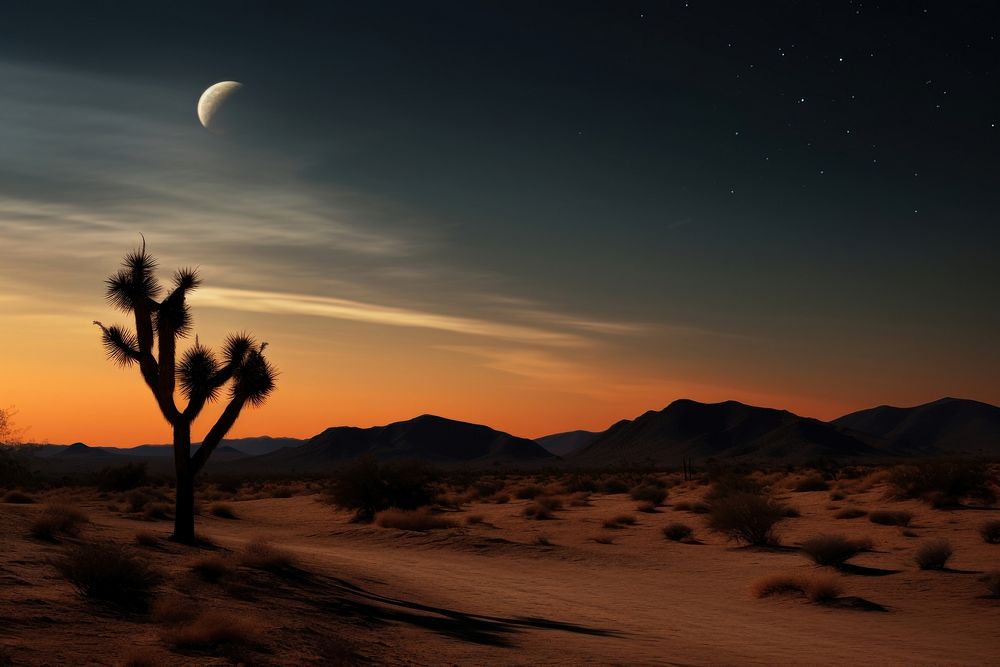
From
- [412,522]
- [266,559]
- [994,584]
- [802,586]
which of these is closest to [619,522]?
Result: [412,522]

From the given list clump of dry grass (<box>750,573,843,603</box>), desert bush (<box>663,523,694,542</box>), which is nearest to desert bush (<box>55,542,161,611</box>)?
clump of dry grass (<box>750,573,843,603</box>)

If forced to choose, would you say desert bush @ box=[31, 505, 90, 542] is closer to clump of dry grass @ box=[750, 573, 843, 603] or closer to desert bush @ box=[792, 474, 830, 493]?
clump of dry grass @ box=[750, 573, 843, 603]

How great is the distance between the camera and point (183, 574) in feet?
50.9

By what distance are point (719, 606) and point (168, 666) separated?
508 inches

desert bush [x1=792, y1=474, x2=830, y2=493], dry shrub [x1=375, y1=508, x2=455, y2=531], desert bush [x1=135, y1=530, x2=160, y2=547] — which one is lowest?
dry shrub [x1=375, y1=508, x2=455, y2=531]

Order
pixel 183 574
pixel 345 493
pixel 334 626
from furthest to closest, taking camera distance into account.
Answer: pixel 345 493 < pixel 183 574 < pixel 334 626

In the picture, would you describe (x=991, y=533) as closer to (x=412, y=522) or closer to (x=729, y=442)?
(x=412, y=522)

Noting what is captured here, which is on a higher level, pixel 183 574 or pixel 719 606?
pixel 183 574

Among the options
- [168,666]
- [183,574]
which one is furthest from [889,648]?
[183,574]

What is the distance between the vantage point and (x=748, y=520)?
27891 millimetres

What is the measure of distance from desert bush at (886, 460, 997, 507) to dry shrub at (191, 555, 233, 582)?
30628 millimetres

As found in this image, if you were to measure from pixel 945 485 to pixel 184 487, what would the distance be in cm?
3181

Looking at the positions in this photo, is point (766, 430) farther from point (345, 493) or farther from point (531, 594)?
point (531, 594)

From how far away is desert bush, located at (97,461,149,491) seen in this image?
6244cm
